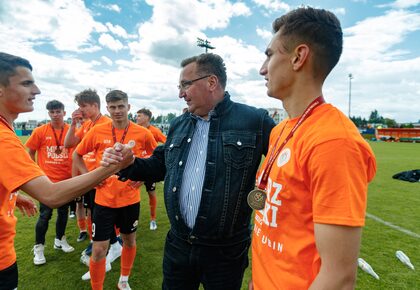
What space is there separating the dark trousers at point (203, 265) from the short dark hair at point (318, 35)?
5.73ft

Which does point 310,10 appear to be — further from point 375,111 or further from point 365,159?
point 375,111

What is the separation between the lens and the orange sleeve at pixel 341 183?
1138 mm

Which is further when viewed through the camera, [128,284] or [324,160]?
[128,284]

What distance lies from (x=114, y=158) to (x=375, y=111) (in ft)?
460

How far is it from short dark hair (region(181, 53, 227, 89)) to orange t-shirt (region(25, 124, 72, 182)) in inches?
162

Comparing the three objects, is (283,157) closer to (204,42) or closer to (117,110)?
(117,110)

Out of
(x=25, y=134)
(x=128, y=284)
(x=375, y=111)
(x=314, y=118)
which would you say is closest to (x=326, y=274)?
(x=314, y=118)

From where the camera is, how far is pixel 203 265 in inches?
96.7

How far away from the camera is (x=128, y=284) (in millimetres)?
4203

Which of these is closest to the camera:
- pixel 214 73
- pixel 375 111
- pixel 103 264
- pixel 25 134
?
pixel 214 73

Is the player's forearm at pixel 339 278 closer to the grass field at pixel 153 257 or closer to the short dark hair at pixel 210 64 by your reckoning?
the short dark hair at pixel 210 64

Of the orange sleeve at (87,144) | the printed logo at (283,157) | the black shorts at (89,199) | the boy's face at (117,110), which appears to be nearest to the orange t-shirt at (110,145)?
the orange sleeve at (87,144)

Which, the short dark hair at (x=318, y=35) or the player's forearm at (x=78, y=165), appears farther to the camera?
the player's forearm at (x=78, y=165)

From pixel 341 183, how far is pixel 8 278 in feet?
9.04
